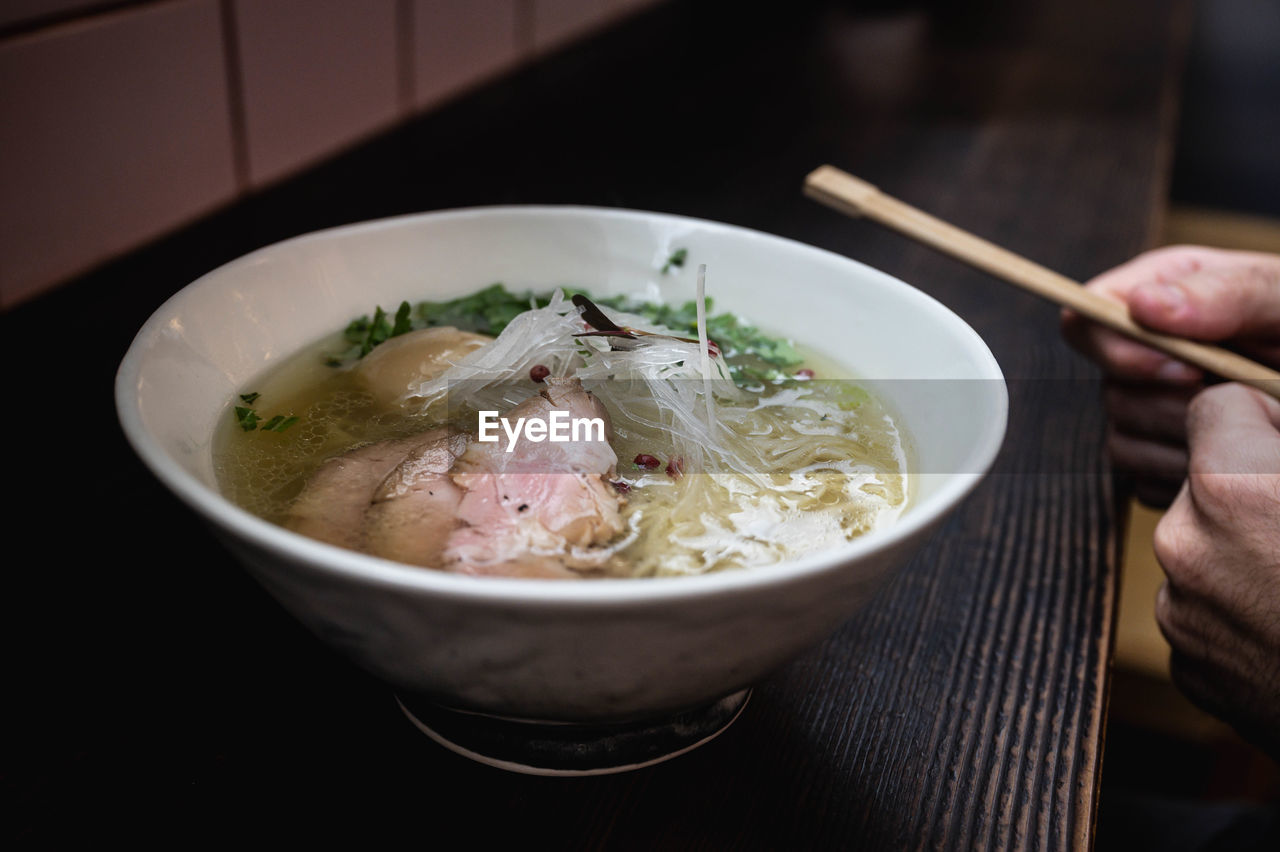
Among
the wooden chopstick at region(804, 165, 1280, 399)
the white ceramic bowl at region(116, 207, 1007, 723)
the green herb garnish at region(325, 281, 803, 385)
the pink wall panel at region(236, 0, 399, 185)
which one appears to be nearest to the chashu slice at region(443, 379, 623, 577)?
the white ceramic bowl at region(116, 207, 1007, 723)

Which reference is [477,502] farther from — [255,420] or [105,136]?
[105,136]

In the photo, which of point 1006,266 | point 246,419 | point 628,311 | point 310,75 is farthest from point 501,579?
point 310,75

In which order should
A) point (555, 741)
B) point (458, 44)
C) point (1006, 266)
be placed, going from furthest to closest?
1. point (458, 44)
2. point (1006, 266)
3. point (555, 741)

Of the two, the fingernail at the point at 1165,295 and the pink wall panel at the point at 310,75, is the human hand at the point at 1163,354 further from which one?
the pink wall panel at the point at 310,75

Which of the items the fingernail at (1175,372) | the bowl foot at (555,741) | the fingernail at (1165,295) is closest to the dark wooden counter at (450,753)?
the bowl foot at (555,741)

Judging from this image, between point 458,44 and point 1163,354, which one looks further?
point 458,44

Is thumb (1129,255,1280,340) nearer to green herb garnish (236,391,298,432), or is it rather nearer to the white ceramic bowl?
the white ceramic bowl
